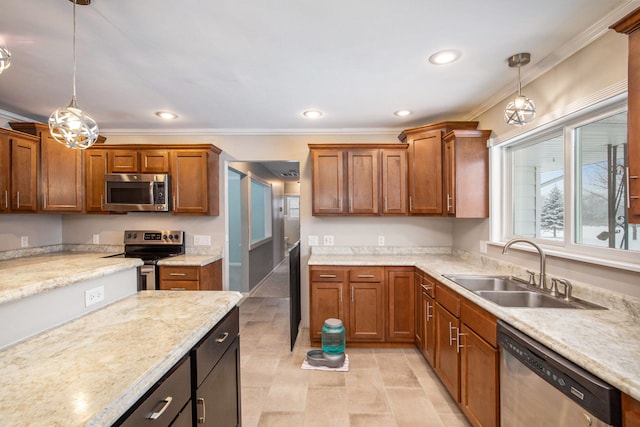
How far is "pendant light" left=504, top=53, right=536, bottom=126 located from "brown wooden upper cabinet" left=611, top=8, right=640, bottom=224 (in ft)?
2.49

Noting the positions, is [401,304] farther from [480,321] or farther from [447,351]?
[480,321]

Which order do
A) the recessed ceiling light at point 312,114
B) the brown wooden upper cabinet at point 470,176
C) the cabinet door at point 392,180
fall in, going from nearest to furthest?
the brown wooden upper cabinet at point 470,176 → the recessed ceiling light at point 312,114 → the cabinet door at point 392,180

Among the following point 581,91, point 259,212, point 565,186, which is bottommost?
point 259,212

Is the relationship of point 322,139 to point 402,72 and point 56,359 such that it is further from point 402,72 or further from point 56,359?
point 56,359

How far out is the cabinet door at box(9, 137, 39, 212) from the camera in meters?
2.90

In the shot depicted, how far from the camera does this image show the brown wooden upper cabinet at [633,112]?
1.09m

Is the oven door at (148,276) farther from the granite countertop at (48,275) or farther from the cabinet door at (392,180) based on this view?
the cabinet door at (392,180)

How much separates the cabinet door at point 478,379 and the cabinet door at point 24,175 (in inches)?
168

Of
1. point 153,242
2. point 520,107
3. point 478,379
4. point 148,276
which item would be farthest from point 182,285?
point 520,107

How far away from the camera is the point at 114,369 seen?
0.90 metres

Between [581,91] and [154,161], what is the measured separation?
388 cm

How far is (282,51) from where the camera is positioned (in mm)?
1896

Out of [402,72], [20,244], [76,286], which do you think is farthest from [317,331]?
[20,244]

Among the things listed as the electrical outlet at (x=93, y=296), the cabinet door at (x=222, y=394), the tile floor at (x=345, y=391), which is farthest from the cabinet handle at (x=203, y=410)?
the tile floor at (x=345, y=391)
